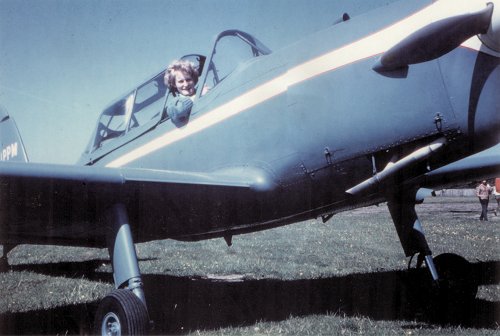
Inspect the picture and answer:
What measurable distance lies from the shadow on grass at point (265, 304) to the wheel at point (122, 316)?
0.62 metres

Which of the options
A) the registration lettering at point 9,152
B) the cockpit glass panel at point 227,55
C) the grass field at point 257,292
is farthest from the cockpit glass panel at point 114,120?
the registration lettering at point 9,152

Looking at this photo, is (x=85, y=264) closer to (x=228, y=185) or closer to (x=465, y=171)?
(x=228, y=185)

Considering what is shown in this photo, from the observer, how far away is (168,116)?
459cm

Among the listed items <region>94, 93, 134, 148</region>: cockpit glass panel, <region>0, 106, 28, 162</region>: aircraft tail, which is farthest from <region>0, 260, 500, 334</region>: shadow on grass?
<region>0, 106, 28, 162</region>: aircraft tail

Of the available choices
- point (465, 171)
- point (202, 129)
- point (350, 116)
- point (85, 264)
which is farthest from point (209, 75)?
point (85, 264)

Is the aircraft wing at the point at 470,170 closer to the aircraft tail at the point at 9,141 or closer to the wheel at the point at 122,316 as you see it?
the wheel at the point at 122,316

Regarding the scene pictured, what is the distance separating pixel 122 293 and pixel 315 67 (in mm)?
2097

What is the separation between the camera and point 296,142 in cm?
349

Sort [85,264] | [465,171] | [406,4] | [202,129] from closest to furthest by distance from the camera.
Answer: [406,4], [202,129], [465,171], [85,264]

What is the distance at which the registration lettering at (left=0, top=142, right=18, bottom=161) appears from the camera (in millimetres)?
7887

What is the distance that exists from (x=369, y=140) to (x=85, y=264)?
20.6 ft

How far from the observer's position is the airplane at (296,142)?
2949mm

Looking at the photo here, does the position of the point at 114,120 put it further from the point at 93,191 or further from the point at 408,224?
the point at 408,224

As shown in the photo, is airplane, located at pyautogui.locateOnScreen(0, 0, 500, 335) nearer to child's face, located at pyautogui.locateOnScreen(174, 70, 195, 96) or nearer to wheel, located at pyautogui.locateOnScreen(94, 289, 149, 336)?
wheel, located at pyautogui.locateOnScreen(94, 289, 149, 336)
